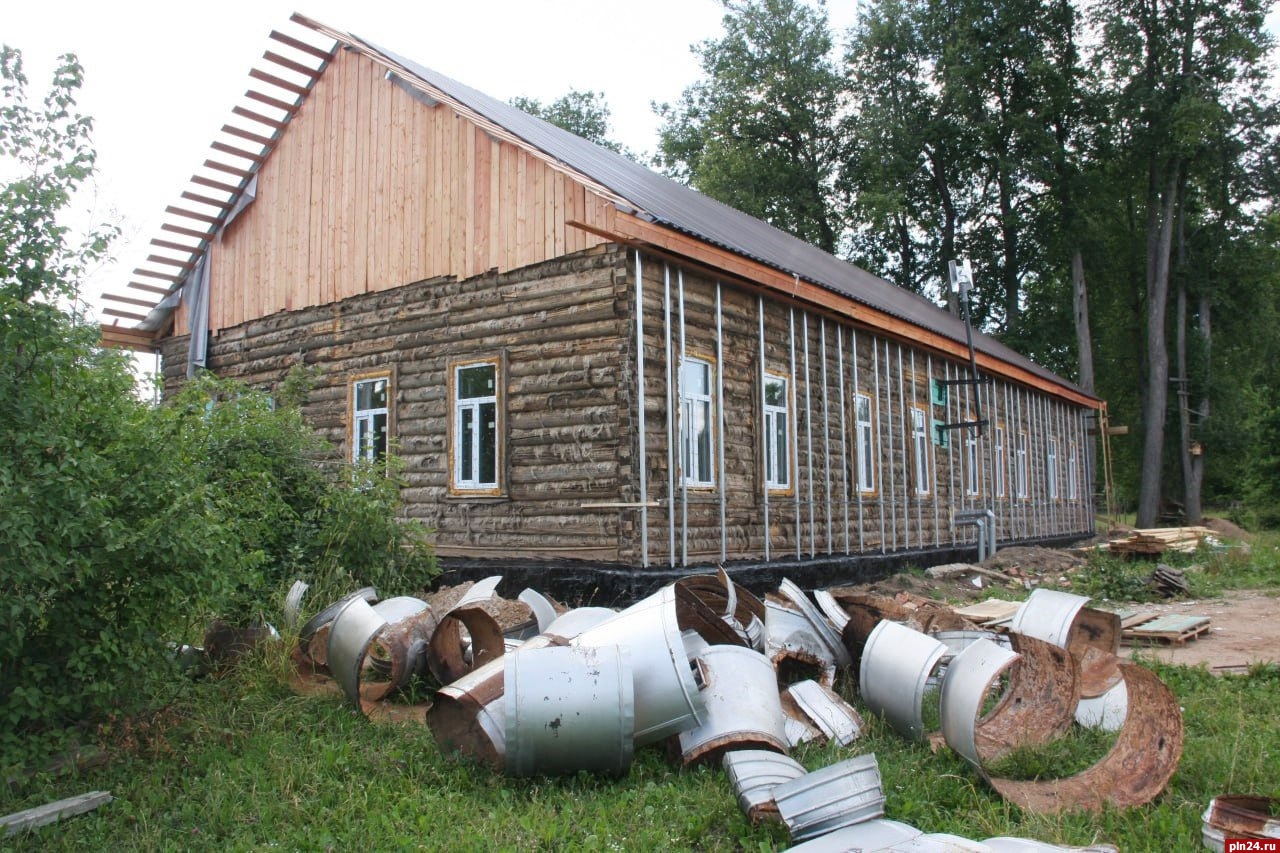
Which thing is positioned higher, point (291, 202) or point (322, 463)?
point (291, 202)

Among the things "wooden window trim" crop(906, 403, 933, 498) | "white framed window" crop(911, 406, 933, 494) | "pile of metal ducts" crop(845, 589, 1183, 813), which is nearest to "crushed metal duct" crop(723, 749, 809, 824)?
"pile of metal ducts" crop(845, 589, 1183, 813)

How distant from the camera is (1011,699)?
250 inches

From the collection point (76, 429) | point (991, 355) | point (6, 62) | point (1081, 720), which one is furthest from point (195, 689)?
point (991, 355)

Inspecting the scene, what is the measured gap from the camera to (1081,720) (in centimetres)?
628

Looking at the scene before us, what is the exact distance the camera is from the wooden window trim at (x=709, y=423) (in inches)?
411

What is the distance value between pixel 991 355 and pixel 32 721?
57.8ft

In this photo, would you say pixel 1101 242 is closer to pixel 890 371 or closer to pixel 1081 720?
pixel 890 371

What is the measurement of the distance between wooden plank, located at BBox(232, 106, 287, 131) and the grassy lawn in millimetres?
10343

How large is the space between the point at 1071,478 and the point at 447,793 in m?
24.1

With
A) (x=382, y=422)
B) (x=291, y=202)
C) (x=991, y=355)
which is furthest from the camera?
(x=991, y=355)

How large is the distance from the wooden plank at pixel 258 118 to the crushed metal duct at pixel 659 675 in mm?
11700

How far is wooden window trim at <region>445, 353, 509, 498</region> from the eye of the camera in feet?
A: 36.9

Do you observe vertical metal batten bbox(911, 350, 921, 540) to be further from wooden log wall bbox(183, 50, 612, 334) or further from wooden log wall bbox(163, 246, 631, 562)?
wooden log wall bbox(183, 50, 612, 334)

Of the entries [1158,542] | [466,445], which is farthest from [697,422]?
[1158,542]
